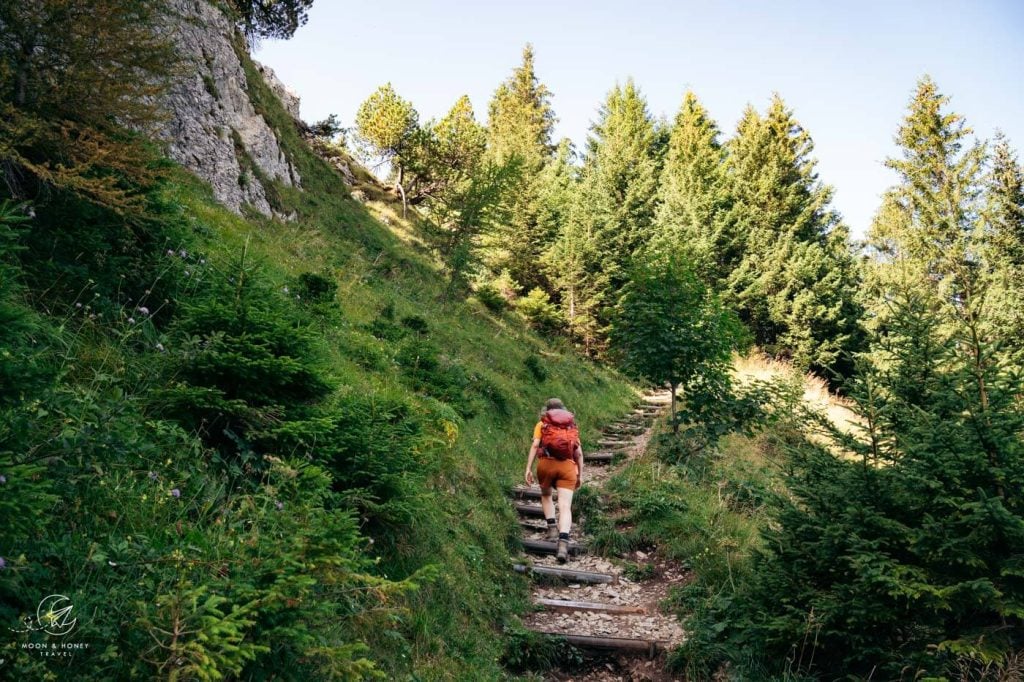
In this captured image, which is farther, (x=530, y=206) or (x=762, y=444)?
(x=530, y=206)

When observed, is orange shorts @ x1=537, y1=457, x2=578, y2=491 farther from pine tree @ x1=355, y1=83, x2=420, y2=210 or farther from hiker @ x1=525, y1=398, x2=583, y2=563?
pine tree @ x1=355, y1=83, x2=420, y2=210

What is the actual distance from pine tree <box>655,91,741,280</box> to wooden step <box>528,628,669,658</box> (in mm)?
21013

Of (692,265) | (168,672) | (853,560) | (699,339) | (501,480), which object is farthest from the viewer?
(692,265)

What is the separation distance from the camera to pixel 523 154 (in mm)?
34469

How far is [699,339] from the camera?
39.5ft

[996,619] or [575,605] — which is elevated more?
[996,619]

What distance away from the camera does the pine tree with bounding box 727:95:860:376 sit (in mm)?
26359

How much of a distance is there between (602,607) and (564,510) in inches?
70.7

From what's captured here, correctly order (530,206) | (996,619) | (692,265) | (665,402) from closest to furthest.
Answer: (996,619) → (692,265) → (665,402) → (530,206)

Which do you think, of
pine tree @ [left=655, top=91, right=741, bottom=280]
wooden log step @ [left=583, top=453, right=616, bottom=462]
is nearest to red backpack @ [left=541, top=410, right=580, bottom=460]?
wooden log step @ [left=583, top=453, right=616, bottom=462]

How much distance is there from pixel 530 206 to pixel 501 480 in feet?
73.5

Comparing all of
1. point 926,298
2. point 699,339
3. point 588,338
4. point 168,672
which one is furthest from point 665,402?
point 168,672

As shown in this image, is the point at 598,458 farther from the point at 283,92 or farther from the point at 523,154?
the point at 283,92

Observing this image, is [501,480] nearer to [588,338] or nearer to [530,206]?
[588,338]
